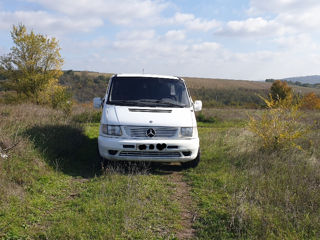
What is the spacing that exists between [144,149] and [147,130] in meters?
0.39

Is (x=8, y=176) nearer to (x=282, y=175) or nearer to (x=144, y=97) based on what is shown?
(x=144, y=97)

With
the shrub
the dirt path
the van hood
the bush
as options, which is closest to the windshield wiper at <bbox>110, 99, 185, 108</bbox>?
the van hood

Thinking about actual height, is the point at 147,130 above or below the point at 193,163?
above

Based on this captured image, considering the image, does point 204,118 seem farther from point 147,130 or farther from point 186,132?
point 147,130

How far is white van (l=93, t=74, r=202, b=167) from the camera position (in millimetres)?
5270

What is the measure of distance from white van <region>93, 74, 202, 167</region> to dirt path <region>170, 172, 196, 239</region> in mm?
419

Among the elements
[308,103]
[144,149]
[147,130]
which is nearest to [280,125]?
[147,130]

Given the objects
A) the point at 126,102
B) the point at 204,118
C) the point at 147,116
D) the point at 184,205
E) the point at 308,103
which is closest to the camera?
the point at 184,205

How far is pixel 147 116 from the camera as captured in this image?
5.53 meters

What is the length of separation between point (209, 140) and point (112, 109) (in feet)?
14.3

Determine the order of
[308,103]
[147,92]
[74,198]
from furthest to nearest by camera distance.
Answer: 1. [308,103]
2. [147,92]
3. [74,198]

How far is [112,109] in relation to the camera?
577 centimetres

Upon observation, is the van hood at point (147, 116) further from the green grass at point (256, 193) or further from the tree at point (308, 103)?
the tree at point (308, 103)

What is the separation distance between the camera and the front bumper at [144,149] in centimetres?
521
